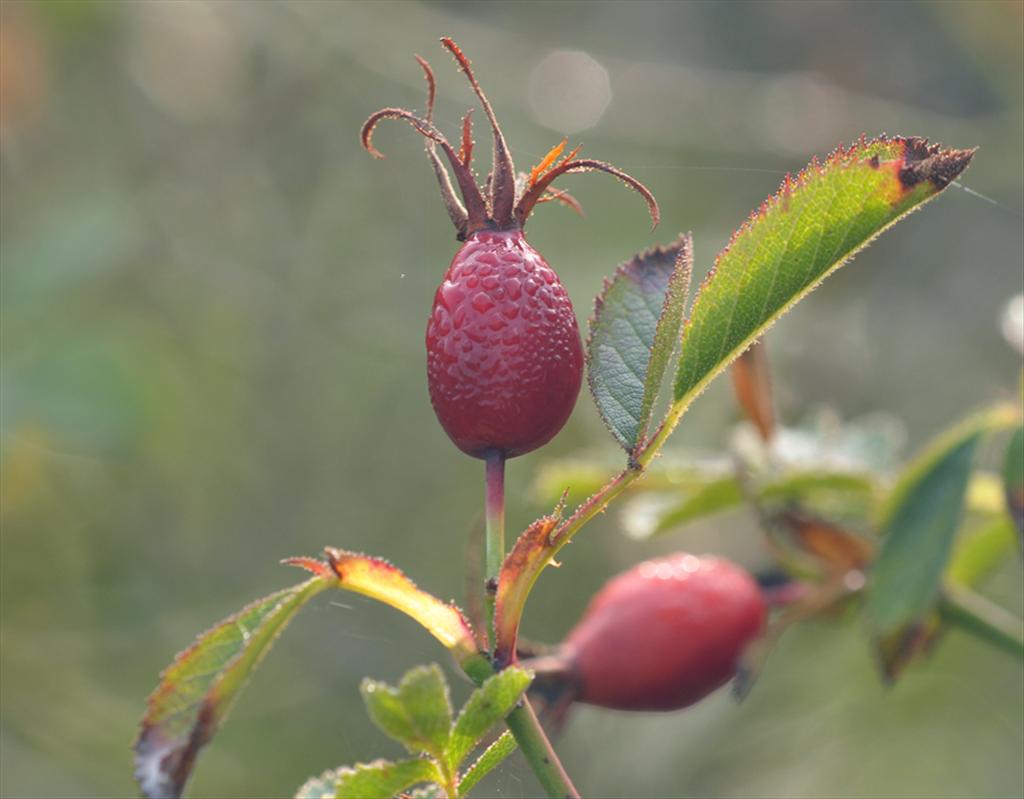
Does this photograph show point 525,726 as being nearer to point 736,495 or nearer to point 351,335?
point 736,495

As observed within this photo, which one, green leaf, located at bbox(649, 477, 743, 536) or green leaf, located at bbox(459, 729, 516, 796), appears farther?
green leaf, located at bbox(649, 477, 743, 536)

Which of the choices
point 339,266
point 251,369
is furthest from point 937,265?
point 251,369

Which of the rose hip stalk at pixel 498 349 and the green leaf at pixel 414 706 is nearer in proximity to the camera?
the green leaf at pixel 414 706

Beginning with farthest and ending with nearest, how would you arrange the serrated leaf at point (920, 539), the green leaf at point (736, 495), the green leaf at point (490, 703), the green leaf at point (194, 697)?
the green leaf at point (736, 495) < the serrated leaf at point (920, 539) < the green leaf at point (194, 697) < the green leaf at point (490, 703)

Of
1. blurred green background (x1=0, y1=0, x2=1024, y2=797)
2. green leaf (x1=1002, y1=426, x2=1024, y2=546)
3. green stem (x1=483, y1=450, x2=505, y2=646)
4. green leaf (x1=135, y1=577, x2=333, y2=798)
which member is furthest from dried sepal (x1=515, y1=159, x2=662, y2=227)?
blurred green background (x1=0, y1=0, x2=1024, y2=797)

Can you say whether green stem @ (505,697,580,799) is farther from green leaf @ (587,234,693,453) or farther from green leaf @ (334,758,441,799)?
green leaf @ (587,234,693,453)

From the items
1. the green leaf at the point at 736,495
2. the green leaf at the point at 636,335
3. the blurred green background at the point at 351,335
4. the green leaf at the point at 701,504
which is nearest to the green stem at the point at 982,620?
the green leaf at the point at 736,495

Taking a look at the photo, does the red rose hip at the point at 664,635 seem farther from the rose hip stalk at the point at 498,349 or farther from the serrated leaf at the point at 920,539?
the rose hip stalk at the point at 498,349
